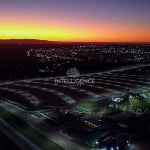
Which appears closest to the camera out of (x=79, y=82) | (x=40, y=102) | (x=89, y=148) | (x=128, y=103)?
(x=89, y=148)

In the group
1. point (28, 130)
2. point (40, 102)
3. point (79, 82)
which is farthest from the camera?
point (79, 82)

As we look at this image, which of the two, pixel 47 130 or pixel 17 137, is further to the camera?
pixel 47 130

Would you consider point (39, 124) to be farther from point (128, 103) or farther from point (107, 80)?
point (107, 80)

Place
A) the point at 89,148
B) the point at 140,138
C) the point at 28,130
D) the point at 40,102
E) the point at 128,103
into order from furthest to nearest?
1. the point at 40,102
2. the point at 128,103
3. the point at 28,130
4. the point at 140,138
5. the point at 89,148

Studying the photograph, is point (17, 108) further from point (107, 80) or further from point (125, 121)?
point (107, 80)

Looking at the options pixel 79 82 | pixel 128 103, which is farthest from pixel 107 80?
pixel 128 103

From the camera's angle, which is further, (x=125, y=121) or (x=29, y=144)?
(x=125, y=121)

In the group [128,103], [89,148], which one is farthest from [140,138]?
[128,103]

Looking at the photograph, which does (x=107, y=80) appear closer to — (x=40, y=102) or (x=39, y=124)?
(x=40, y=102)

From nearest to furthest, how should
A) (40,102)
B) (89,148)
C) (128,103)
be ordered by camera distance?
1. (89,148)
2. (128,103)
3. (40,102)

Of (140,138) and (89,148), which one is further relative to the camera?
(140,138)
